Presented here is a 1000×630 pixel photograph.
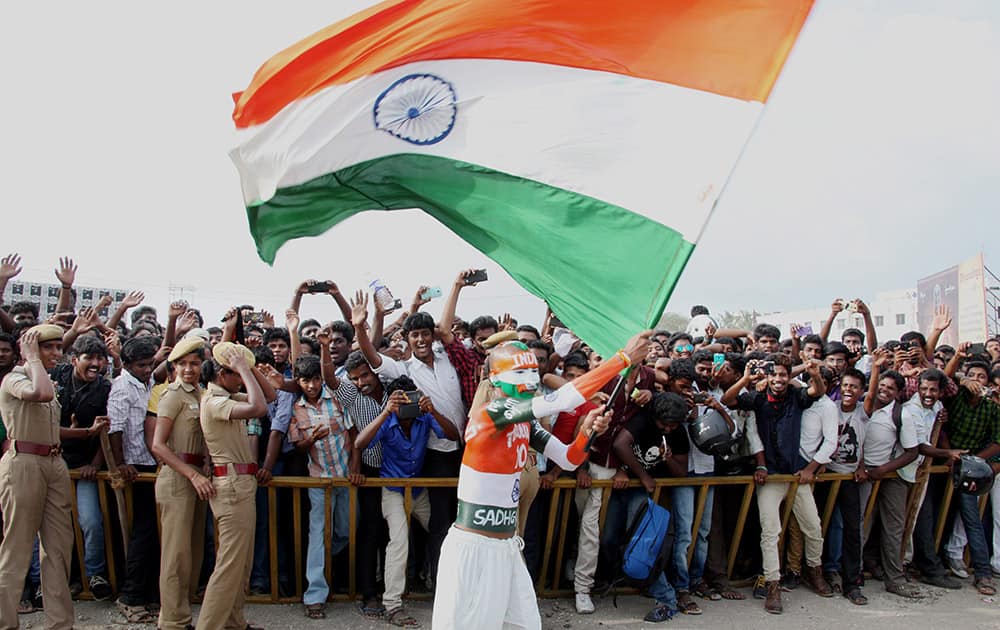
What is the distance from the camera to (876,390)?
24.4ft

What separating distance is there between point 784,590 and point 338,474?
4.21 metres

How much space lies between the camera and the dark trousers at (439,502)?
6.43 m

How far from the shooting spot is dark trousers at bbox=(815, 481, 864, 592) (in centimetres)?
704

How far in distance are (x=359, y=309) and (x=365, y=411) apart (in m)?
0.89

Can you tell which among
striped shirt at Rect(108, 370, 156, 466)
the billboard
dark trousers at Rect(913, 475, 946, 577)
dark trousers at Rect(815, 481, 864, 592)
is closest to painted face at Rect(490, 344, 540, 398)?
striped shirt at Rect(108, 370, 156, 466)

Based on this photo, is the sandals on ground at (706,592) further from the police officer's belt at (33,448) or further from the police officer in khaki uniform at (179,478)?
the police officer's belt at (33,448)

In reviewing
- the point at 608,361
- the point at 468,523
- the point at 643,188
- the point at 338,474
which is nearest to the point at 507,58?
the point at 643,188

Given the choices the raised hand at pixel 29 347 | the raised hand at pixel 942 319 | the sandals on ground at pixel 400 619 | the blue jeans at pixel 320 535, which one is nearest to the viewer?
the raised hand at pixel 29 347

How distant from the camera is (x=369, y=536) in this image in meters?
6.42

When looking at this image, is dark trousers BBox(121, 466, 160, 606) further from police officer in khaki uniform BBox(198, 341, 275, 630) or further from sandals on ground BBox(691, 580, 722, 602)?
sandals on ground BBox(691, 580, 722, 602)

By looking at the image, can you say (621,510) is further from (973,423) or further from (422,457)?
(973,423)

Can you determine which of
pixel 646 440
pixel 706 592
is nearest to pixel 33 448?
pixel 646 440

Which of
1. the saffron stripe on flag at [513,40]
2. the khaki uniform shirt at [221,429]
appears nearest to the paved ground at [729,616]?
the khaki uniform shirt at [221,429]

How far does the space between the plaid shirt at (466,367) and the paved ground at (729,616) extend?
185cm
